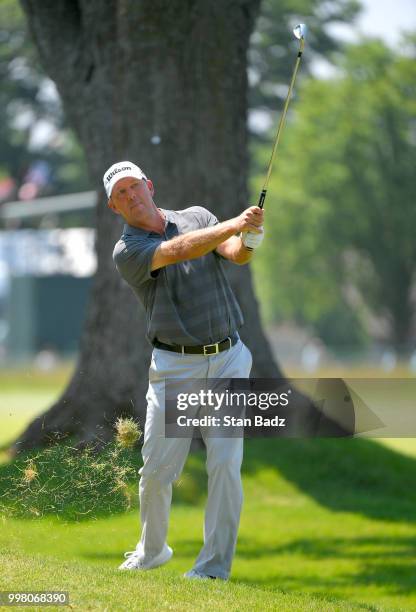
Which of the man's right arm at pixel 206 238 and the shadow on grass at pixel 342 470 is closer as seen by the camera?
the man's right arm at pixel 206 238

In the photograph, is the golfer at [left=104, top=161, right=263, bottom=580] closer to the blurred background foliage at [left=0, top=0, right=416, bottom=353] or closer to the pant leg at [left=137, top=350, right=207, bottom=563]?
the pant leg at [left=137, top=350, right=207, bottom=563]

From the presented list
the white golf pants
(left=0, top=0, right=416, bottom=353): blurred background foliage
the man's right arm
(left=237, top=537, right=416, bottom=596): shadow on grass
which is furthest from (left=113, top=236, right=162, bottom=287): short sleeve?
(left=0, top=0, right=416, bottom=353): blurred background foliage

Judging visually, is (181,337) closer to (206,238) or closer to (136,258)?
(136,258)

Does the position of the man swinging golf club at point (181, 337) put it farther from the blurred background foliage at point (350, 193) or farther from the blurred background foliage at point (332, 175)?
the blurred background foliage at point (350, 193)

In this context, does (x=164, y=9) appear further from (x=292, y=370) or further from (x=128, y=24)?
(x=292, y=370)

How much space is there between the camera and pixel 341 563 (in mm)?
8383

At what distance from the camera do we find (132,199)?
5.84 m

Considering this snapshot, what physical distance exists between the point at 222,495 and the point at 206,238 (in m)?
1.35

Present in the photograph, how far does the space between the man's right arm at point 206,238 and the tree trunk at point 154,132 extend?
507 cm

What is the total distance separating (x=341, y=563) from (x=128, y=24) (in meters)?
5.47

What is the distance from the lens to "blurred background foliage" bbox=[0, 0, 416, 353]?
126 ft

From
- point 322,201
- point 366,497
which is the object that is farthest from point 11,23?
point 366,497

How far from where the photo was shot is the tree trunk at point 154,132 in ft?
35.5

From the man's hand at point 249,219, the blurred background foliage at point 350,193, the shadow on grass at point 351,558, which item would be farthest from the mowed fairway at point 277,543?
the blurred background foliage at point 350,193
